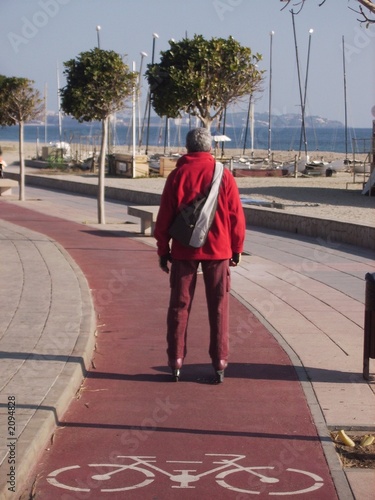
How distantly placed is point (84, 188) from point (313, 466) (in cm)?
2641

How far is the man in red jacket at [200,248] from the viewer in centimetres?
636

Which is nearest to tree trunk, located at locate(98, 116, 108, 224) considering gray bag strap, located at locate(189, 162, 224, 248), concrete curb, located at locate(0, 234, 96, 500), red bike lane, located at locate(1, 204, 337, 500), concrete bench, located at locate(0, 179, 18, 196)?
concrete bench, located at locate(0, 179, 18, 196)

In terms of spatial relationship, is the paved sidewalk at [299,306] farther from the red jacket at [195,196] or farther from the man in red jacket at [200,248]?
the red jacket at [195,196]

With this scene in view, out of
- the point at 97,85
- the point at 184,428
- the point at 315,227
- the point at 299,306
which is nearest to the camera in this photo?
the point at 184,428

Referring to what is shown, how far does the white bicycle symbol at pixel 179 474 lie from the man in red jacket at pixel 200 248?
1562 mm

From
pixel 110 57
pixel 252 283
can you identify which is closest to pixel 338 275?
pixel 252 283

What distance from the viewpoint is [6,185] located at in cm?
2780

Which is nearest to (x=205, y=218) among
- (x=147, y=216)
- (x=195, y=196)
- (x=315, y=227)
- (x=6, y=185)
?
(x=195, y=196)

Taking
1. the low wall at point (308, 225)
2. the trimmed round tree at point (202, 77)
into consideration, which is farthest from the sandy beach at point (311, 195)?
the trimmed round tree at point (202, 77)

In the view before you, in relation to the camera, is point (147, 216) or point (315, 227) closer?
point (147, 216)

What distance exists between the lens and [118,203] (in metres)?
26.5

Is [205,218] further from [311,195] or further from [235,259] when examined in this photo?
[311,195]

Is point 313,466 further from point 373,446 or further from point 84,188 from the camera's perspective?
point 84,188

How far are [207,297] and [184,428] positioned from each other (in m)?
1.19
